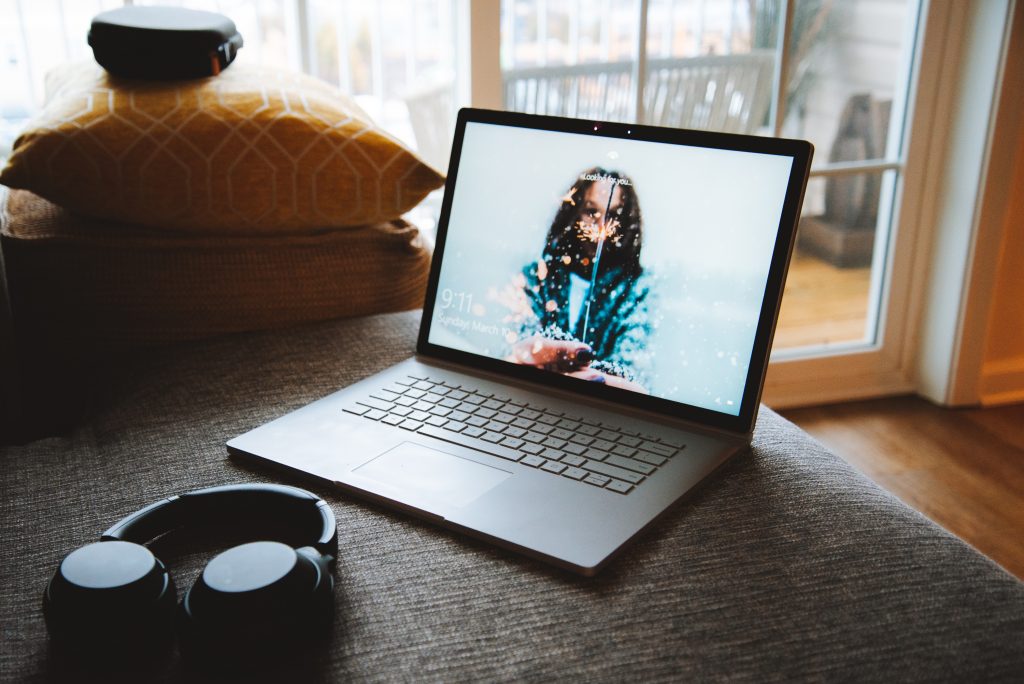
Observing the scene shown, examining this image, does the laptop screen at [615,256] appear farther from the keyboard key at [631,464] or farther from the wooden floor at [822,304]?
the wooden floor at [822,304]

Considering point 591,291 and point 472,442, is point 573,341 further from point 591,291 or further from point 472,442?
point 472,442

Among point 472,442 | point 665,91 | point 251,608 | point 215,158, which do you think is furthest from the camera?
point 665,91

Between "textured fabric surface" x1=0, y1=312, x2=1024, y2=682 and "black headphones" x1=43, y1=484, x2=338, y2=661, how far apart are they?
0.08 ft

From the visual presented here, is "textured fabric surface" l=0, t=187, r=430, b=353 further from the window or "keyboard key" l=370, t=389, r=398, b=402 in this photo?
the window

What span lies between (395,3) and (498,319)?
1474 mm

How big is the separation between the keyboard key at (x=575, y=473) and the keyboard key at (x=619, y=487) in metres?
0.02

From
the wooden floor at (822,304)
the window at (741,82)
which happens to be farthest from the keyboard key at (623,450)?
the wooden floor at (822,304)

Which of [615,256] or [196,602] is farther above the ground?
[615,256]

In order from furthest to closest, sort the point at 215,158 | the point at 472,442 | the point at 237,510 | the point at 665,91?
the point at 665,91, the point at 215,158, the point at 472,442, the point at 237,510

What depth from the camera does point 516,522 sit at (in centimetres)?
65

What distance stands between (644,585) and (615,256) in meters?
0.35

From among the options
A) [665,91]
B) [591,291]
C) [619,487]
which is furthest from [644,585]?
[665,91]

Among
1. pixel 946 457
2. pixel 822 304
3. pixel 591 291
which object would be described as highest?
pixel 591 291

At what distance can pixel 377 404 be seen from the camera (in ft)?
2.77
